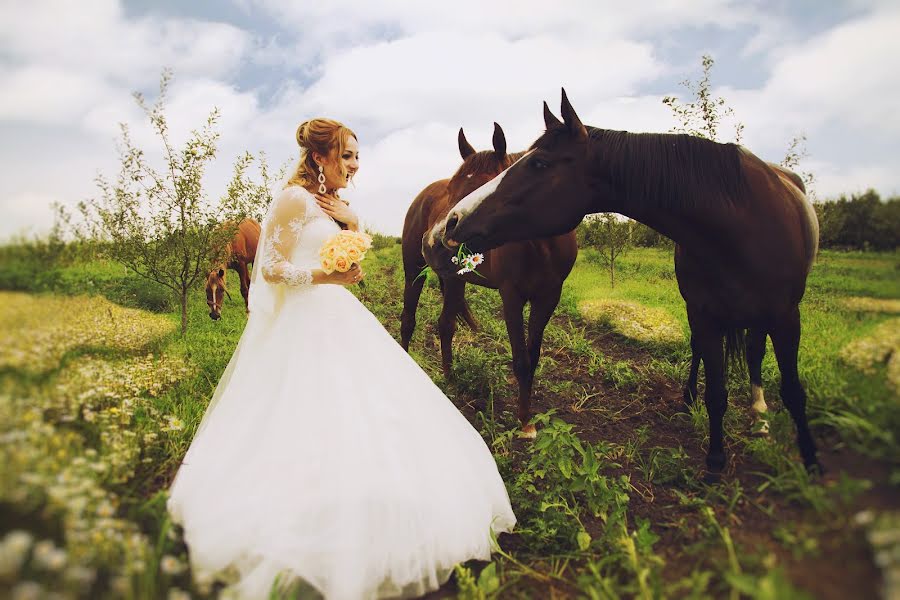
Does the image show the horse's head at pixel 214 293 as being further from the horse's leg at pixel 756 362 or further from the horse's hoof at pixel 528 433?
the horse's leg at pixel 756 362

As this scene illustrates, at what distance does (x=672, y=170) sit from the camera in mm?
2781

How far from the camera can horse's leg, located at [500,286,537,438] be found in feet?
13.4

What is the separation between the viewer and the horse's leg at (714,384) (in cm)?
306

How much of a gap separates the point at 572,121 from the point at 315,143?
1.63m

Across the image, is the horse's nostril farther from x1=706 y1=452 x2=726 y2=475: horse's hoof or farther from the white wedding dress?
x1=706 y1=452 x2=726 y2=475: horse's hoof

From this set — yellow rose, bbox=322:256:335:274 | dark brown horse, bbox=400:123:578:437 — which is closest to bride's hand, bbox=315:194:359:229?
yellow rose, bbox=322:256:335:274

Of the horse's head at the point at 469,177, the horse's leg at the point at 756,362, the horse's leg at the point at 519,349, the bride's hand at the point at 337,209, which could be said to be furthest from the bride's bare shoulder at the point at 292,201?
the horse's leg at the point at 756,362

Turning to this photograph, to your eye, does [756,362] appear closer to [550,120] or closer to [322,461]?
[550,120]

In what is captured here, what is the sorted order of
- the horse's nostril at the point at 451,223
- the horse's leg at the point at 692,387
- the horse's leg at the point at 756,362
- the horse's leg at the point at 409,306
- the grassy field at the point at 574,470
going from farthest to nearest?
the horse's leg at the point at 409,306 < the horse's leg at the point at 692,387 < the horse's leg at the point at 756,362 < the horse's nostril at the point at 451,223 < the grassy field at the point at 574,470

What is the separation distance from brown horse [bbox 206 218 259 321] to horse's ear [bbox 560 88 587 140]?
6175 mm

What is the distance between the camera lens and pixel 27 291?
6.00 ft

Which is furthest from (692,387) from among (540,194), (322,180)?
(322,180)

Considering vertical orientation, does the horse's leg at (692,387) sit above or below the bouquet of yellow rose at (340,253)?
below

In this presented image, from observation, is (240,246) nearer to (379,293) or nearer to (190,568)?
(379,293)
